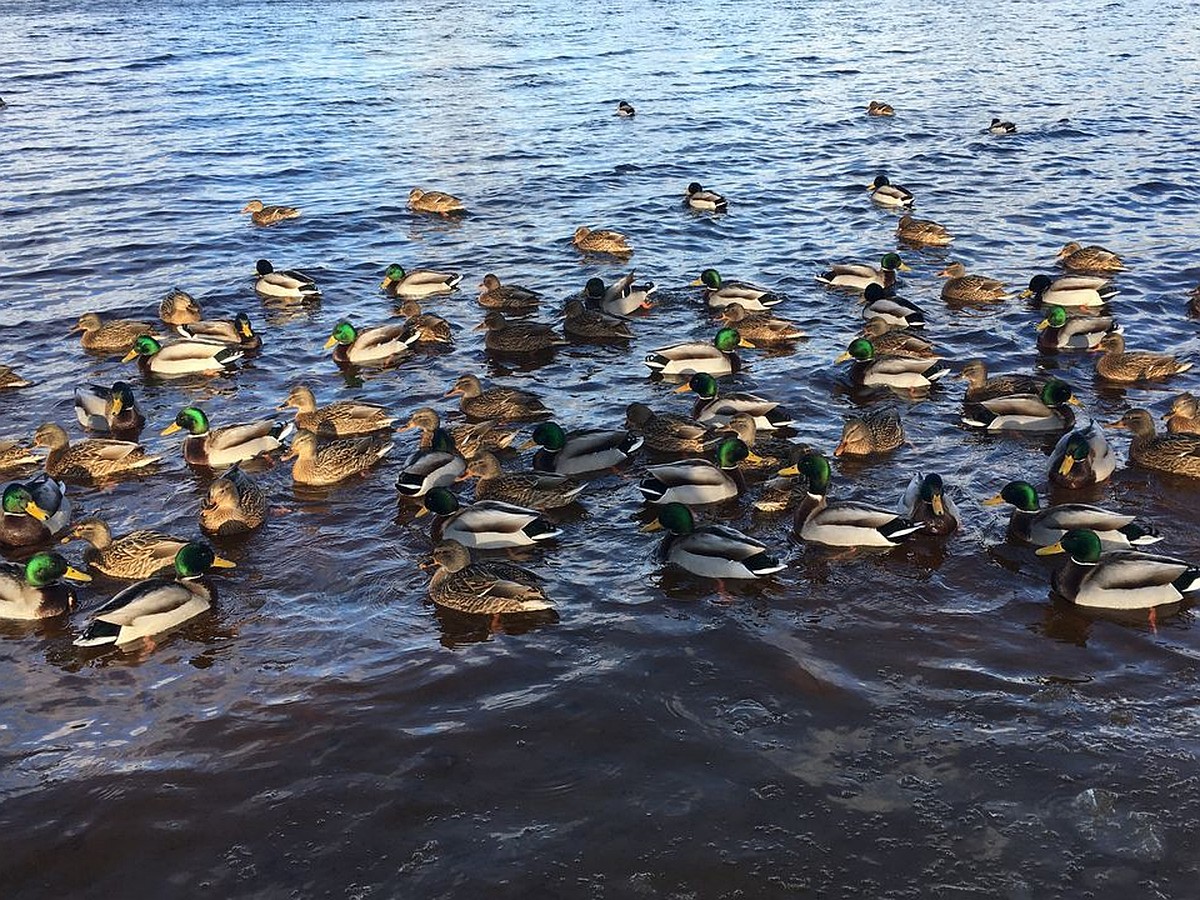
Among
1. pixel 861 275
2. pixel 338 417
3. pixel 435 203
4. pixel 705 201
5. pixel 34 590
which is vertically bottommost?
pixel 34 590

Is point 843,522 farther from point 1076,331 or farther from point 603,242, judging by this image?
point 603,242

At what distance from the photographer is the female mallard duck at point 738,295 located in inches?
602

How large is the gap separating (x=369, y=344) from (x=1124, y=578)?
336 inches

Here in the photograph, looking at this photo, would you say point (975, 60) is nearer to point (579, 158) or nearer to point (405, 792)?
point (579, 158)

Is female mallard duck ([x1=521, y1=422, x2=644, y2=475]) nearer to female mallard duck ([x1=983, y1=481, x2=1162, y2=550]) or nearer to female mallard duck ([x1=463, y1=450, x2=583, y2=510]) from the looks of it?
female mallard duck ([x1=463, y1=450, x2=583, y2=510])

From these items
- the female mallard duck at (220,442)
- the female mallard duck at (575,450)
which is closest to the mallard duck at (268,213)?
the female mallard duck at (220,442)

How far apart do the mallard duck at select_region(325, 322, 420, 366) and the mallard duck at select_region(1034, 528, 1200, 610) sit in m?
8.04

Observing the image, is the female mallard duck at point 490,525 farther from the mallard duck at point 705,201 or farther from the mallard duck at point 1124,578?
the mallard duck at point 705,201

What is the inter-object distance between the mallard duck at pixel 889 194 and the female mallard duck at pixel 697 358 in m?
7.30

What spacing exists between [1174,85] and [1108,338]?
64.7ft

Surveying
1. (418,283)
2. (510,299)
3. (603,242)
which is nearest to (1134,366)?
(510,299)

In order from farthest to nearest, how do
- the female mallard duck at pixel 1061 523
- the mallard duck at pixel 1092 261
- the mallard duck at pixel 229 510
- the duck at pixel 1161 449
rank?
1. the mallard duck at pixel 1092 261
2. the duck at pixel 1161 449
3. the mallard duck at pixel 229 510
4. the female mallard duck at pixel 1061 523

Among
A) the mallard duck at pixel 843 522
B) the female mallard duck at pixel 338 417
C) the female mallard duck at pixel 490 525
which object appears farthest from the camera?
the female mallard duck at pixel 338 417

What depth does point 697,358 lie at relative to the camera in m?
13.5
